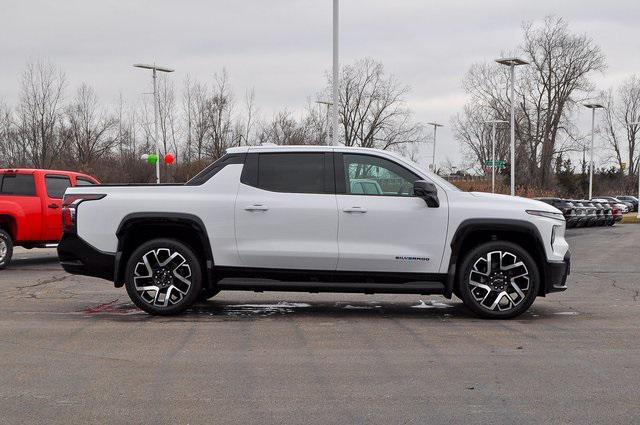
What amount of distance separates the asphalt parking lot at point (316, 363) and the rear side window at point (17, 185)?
5022 millimetres

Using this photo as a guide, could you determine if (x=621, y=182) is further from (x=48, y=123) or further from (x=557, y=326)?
(x=557, y=326)

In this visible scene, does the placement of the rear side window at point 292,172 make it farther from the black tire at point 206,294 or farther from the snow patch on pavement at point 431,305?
the snow patch on pavement at point 431,305

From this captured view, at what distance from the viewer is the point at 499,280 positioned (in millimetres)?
8172

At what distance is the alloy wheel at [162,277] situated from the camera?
8.16m

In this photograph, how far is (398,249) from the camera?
797 cm

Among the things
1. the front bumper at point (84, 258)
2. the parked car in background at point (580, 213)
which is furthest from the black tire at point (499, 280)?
the parked car in background at point (580, 213)

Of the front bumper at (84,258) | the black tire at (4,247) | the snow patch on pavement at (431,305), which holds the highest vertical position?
the front bumper at (84,258)

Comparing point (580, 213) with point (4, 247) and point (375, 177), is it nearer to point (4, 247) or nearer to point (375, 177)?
point (4, 247)

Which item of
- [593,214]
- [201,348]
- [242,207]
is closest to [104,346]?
[201,348]

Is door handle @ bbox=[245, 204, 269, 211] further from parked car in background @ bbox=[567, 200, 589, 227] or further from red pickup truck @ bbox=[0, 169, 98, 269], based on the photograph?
parked car in background @ bbox=[567, 200, 589, 227]

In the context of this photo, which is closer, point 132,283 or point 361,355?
point 361,355

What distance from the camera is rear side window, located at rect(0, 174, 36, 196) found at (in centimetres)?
1431

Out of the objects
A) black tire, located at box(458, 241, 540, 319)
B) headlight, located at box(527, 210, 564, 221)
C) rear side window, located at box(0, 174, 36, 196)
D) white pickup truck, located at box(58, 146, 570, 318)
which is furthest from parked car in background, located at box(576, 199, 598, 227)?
black tire, located at box(458, 241, 540, 319)

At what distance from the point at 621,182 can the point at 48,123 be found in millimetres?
69671
